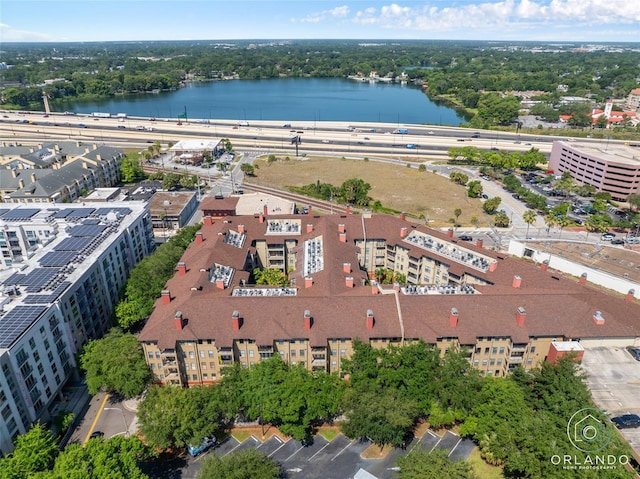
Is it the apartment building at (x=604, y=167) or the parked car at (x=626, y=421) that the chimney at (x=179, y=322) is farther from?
the apartment building at (x=604, y=167)

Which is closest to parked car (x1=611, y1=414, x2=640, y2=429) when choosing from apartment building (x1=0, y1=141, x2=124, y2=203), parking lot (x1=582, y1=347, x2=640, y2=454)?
parking lot (x1=582, y1=347, x2=640, y2=454)

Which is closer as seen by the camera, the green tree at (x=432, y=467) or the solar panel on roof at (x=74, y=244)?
the green tree at (x=432, y=467)

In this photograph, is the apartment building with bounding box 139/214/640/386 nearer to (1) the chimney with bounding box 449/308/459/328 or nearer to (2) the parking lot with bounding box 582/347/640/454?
(1) the chimney with bounding box 449/308/459/328

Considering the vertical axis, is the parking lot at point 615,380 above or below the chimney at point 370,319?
below

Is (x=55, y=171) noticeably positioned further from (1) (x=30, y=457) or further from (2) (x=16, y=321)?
(1) (x=30, y=457)

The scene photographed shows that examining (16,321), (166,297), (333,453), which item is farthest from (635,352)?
(16,321)

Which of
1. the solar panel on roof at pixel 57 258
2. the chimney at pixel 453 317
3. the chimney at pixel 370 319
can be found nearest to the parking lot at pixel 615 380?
the chimney at pixel 453 317
